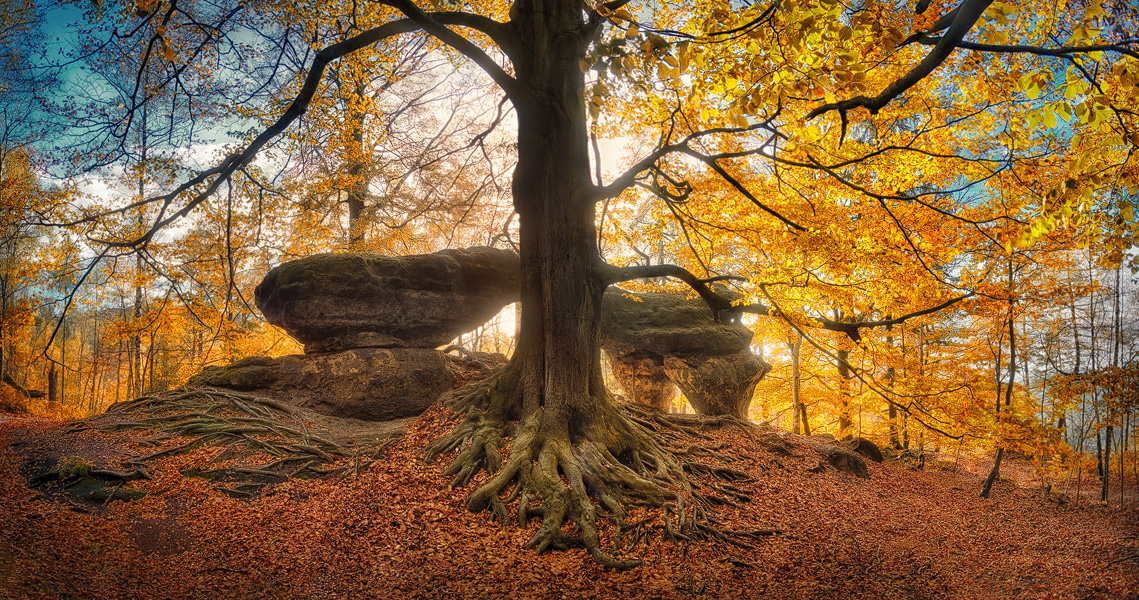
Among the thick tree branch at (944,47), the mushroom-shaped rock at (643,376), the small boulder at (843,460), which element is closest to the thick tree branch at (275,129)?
the thick tree branch at (944,47)

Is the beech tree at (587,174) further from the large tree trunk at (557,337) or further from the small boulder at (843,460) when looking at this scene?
the small boulder at (843,460)

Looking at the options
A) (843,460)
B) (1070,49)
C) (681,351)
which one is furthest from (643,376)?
(1070,49)

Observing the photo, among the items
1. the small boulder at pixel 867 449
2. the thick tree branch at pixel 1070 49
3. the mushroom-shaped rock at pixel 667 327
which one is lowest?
the small boulder at pixel 867 449

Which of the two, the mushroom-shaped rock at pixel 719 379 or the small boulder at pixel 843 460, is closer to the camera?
the small boulder at pixel 843 460

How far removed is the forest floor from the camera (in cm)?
376

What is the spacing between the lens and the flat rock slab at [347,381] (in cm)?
841

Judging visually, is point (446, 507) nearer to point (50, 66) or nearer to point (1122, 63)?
point (1122, 63)

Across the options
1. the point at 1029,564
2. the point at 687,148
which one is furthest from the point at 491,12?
the point at 1029,564

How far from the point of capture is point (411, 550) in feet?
14.4

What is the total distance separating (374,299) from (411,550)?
5944 millimetres

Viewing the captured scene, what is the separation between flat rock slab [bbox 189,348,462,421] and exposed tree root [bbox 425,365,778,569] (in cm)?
189

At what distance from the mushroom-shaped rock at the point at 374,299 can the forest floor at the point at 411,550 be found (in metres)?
3.18

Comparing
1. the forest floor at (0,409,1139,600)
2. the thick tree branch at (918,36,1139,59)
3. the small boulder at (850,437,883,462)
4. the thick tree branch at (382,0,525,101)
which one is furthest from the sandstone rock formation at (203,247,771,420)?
the thick tree branch at (918,36,1139,59)

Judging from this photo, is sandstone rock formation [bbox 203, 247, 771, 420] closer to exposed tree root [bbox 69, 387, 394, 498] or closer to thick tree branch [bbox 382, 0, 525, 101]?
exposed tree root [bbox 69, 387, 394, 498]
